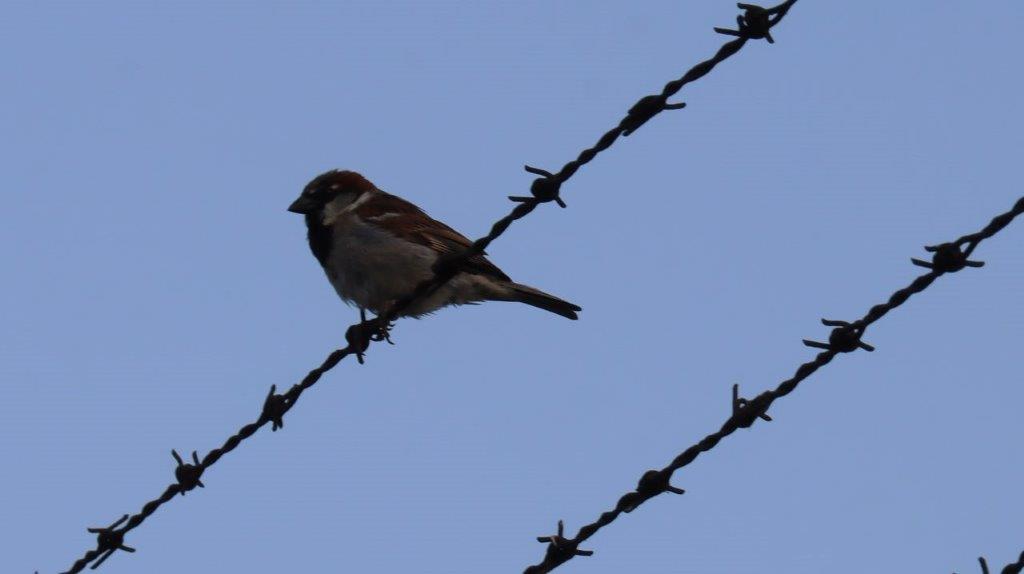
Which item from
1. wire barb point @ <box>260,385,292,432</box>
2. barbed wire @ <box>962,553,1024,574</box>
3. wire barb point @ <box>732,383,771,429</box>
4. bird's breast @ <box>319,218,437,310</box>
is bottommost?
barbed wire @ <box>962,553,1024,574</box>

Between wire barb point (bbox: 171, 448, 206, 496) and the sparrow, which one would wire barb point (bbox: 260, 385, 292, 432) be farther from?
the sparrow

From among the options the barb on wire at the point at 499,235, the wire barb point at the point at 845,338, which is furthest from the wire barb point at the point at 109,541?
the wire barb point at the point at 845,338

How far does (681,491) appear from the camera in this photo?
3266 mm

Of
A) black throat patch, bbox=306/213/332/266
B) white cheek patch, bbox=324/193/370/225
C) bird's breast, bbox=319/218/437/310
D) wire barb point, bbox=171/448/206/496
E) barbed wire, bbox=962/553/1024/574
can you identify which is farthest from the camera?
white cheek patch, bbox=324/193/370/225

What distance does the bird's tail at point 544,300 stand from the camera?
682cm

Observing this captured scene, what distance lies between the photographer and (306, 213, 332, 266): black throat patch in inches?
268

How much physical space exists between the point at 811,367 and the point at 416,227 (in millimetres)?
3925

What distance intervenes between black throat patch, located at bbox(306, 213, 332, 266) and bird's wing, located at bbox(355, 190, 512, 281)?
193mm

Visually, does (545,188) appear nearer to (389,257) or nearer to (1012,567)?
(1012,567)

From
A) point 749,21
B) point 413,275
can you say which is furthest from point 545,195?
point 413,275

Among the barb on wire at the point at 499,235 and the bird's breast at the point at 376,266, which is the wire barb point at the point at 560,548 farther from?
the bird's breast at the point at 376,266

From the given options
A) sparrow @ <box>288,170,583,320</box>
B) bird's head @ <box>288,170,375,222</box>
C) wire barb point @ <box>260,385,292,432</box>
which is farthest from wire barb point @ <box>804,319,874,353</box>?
bird's head @ <box>288,170,375,222</box>

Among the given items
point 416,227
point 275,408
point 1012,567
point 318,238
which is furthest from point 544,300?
point 1012,567

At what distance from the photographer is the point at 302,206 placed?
711cm
